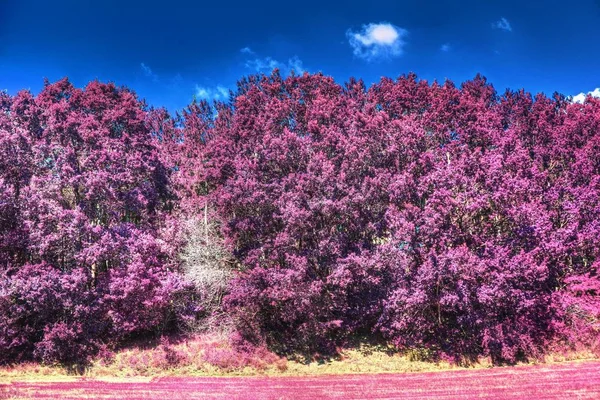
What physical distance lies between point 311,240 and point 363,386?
9.40m

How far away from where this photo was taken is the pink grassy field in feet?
62.4

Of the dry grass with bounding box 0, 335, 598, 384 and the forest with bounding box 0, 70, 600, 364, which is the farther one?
the forest with bounding box 0, 70, 600, 364

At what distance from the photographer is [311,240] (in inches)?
1072

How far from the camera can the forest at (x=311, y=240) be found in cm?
2453

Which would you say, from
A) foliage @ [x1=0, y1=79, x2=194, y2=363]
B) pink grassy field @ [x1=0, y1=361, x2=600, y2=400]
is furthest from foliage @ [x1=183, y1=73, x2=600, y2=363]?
foliage @ [x1=0, y1=79, x2=194, y2=363]

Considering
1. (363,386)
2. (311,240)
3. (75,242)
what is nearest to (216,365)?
(363,386)

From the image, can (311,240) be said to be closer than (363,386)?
No

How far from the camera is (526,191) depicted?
25438mm

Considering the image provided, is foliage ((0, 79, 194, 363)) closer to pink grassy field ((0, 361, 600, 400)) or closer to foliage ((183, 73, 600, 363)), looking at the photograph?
pink grassy field ((0, 361, 600, 400))

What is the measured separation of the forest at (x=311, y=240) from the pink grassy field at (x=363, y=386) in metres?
2.56

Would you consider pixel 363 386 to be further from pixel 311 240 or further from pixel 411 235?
pixel 311 240

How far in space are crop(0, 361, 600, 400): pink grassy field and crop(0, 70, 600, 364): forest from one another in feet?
8.40

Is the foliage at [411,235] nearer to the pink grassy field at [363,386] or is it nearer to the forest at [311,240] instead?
the forest at [311,240]

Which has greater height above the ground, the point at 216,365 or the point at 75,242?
the point at 75,242
